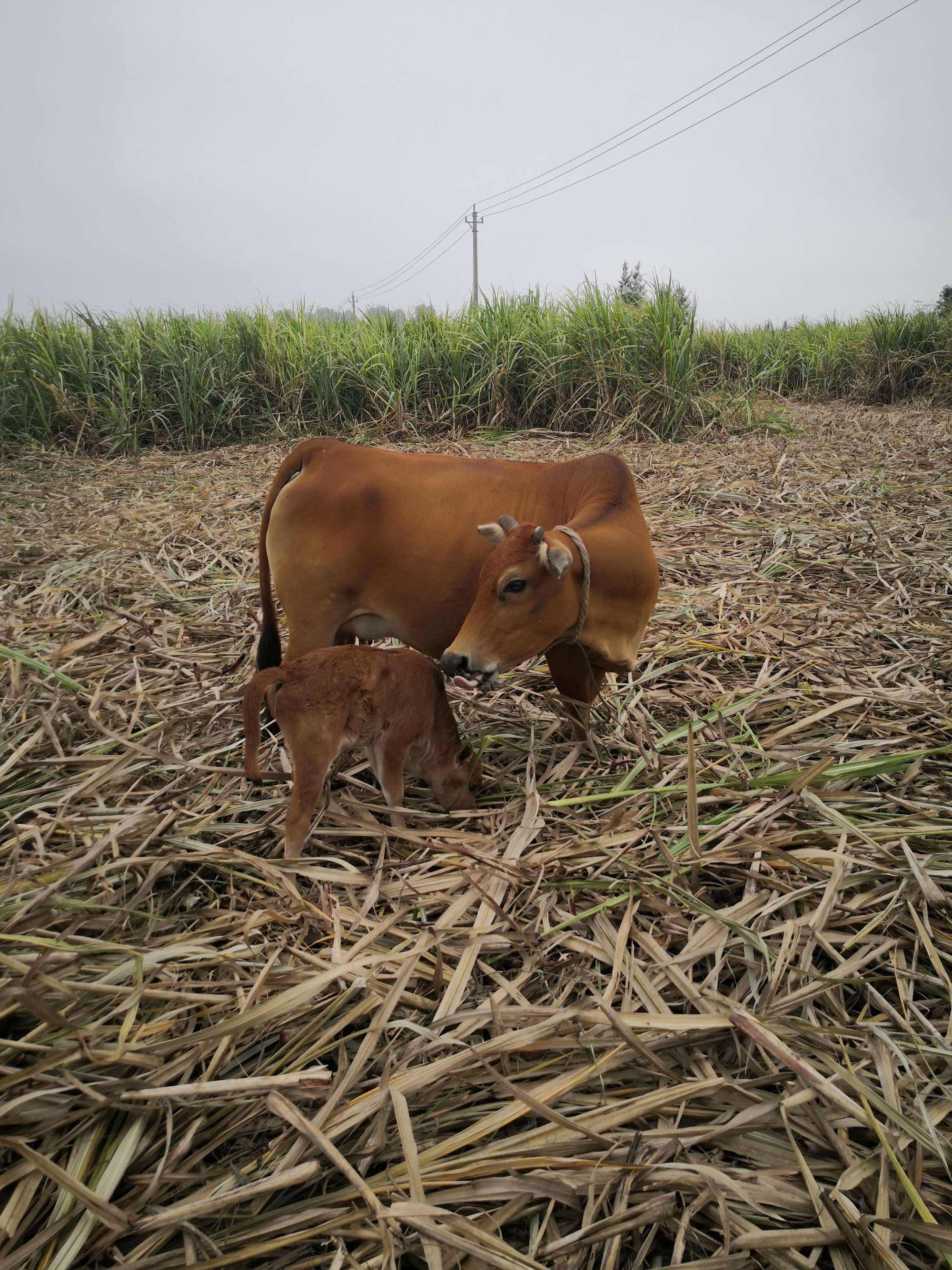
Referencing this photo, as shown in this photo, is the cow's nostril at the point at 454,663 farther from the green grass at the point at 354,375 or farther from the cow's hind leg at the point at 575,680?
the green grass at the point at 354,375

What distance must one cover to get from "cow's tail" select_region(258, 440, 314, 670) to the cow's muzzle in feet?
2.76

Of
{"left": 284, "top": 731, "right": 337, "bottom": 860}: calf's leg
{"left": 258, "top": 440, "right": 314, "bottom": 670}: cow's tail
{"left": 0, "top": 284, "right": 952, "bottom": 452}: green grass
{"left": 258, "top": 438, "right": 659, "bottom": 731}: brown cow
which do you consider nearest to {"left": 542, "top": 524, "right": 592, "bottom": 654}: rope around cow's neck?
{"left": 258, "top": 438, "right": 659, "bottom": 731}: brown cow

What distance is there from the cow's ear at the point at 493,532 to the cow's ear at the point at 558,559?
239 mm

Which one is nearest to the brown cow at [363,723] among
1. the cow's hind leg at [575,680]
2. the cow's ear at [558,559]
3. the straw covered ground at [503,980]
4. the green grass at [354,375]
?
the straw covered ground at [503,980]

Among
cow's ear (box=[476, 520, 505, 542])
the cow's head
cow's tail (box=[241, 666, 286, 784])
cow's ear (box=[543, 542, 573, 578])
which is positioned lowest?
cow's tail (box=[241, 666, 286, 784])

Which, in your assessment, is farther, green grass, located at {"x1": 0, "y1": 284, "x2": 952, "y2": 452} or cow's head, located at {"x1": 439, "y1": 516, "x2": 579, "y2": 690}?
green grass, located at {"x1": 0, "y1": 284, "x2": 952, "y2": 452}

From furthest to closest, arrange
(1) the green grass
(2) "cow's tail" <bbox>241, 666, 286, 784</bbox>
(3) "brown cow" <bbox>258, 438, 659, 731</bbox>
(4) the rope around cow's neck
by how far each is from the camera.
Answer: (1) the green grass
(3) "brown cow" <bbox>258, 438, 659, 731</bbox>
(4) the rope around cow's neck
(2) "cow's tail" <bbox>241, 666, 286, 784</bbox>

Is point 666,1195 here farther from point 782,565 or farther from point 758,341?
point 758,341

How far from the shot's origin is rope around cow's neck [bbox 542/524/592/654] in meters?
2.31

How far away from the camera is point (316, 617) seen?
8.66 ft

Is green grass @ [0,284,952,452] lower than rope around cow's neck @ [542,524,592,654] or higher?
higher

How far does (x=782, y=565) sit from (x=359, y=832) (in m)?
3.00

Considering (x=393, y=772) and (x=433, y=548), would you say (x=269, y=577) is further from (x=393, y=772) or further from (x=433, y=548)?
(x=393, y=772)

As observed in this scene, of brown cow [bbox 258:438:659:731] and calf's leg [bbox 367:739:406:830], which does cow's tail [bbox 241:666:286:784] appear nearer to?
calf's leg [bbox 367:739:406:830]
